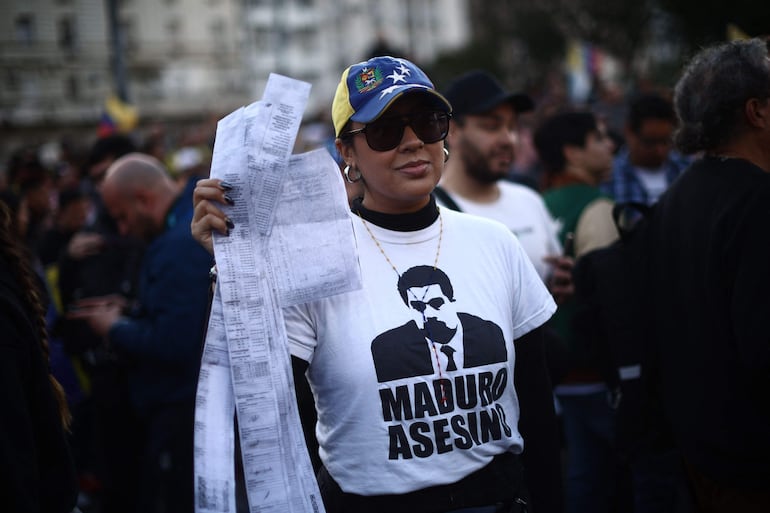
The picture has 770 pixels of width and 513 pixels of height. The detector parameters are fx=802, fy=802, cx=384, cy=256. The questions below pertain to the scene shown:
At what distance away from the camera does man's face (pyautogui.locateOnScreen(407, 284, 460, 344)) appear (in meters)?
2.29

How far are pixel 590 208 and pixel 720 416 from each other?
1775 millimetres

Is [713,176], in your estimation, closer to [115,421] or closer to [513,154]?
[513,154]

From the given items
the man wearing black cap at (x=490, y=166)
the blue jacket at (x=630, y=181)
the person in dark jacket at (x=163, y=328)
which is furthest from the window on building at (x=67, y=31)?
the man wearing black cap at (x=490, y=166)

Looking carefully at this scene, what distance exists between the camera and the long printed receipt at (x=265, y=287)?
209cm

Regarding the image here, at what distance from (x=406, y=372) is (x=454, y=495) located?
0.37 m

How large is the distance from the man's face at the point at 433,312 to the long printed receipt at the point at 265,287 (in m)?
0.20

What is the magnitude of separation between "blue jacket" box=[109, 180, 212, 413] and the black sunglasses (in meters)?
1.87

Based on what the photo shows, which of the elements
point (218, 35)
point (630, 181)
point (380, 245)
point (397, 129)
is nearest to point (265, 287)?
point (380, 245)

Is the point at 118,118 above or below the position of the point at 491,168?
above

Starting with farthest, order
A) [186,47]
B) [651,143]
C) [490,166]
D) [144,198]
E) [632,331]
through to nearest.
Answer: [186,47]
[651,143]
[144,198]
[490,166]
[632,331]

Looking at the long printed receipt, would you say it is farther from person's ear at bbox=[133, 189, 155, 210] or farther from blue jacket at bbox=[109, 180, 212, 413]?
person's ear at bbox=[133, 189, 155, 210]

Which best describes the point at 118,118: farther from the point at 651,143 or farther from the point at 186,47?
the point at 186,47

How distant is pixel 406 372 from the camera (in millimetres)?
2236

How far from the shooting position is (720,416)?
2.58 m
